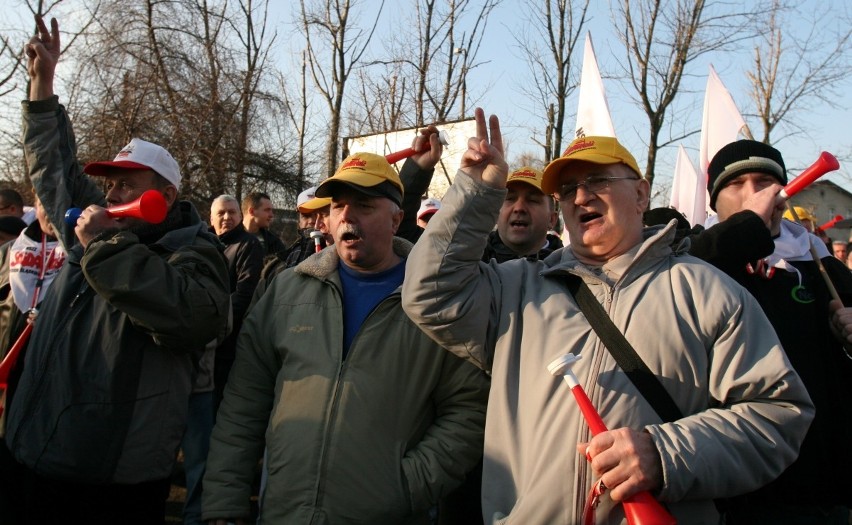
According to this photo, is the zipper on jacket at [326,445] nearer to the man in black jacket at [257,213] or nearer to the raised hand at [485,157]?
the raised hand at [485,157]

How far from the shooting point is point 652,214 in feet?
15.4

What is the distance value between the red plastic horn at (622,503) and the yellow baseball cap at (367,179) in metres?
1.22

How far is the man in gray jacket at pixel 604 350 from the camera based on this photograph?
6.09 ft

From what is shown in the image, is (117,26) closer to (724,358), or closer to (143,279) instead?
(143,279)

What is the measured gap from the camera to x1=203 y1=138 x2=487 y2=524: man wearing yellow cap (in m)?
2.43

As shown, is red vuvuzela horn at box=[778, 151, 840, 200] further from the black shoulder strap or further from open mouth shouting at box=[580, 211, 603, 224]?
the black shoulder strap

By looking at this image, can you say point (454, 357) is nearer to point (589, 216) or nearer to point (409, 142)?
point (589, 216)

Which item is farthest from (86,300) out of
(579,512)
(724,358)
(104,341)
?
(724,358)

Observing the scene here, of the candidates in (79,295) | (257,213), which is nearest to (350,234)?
(79,295)

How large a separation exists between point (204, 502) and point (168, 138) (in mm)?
9240

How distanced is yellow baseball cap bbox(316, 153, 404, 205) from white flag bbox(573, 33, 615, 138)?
2818 millimetres

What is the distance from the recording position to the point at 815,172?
8.30 ft

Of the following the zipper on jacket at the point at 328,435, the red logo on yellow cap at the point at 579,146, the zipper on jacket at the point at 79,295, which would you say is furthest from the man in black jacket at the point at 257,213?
the red logo on yellow cap at the point at 579,146

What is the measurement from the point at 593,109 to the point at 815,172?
3.20 metres
